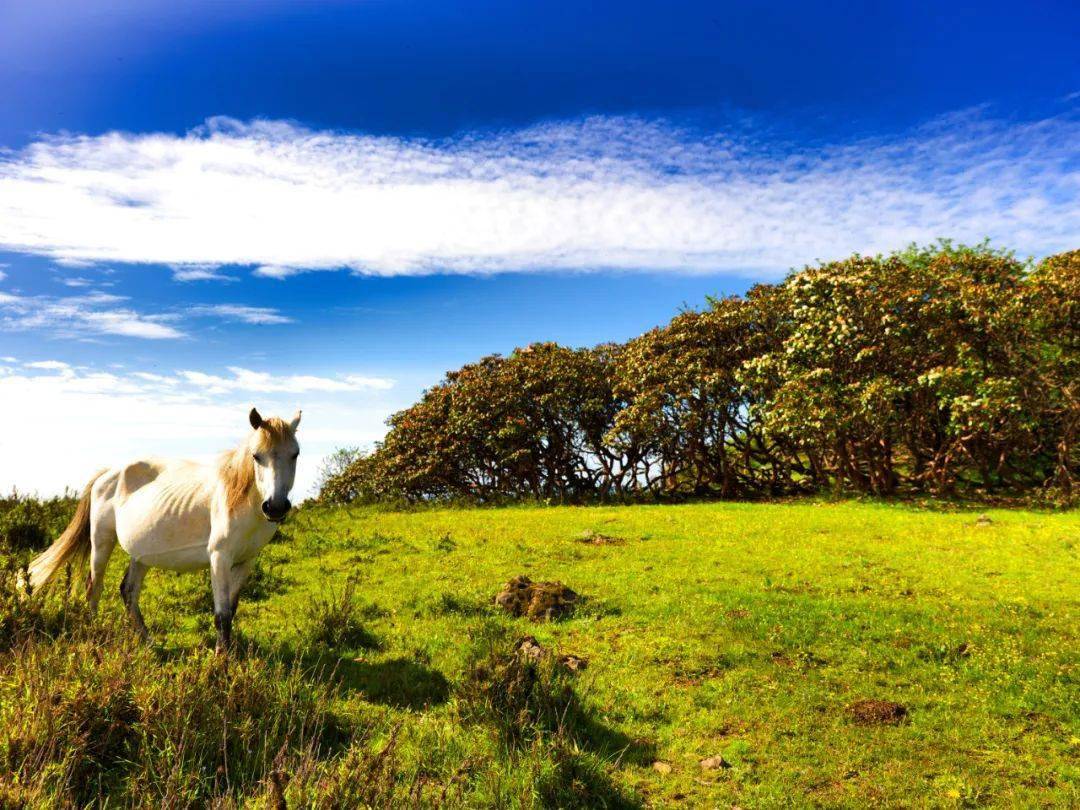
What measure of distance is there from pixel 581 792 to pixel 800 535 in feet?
45.7

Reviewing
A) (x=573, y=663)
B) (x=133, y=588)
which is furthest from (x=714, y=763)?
(x=133, y=588)

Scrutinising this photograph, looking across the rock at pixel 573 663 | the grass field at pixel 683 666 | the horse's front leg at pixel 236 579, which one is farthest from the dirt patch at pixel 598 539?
the horse's front leg at pixel 236 579

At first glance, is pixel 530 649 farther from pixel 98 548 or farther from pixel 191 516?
pixel 98 548

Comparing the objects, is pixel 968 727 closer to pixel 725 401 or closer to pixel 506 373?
pixel 725 401

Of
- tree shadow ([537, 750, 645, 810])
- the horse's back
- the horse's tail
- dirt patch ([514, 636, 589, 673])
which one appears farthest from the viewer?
the horse's tail

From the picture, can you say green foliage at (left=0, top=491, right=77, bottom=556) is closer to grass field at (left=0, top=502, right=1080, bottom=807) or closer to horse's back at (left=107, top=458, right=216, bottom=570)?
grass field at (left=0, top=502, right=1080, bottom=807)

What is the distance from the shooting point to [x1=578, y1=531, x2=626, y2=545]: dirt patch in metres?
17.3

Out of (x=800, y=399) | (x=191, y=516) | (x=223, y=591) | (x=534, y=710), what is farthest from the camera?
(x=800, y=399)

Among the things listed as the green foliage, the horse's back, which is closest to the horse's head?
the horse's back

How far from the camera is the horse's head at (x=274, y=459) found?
691 cm

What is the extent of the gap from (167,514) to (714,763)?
23.1ft

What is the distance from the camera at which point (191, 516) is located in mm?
8109

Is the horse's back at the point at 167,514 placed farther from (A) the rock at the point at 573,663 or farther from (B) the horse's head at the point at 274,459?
(A) the rock at the point at 573,663

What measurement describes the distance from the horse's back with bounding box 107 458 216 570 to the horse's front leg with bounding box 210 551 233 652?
600 mm
